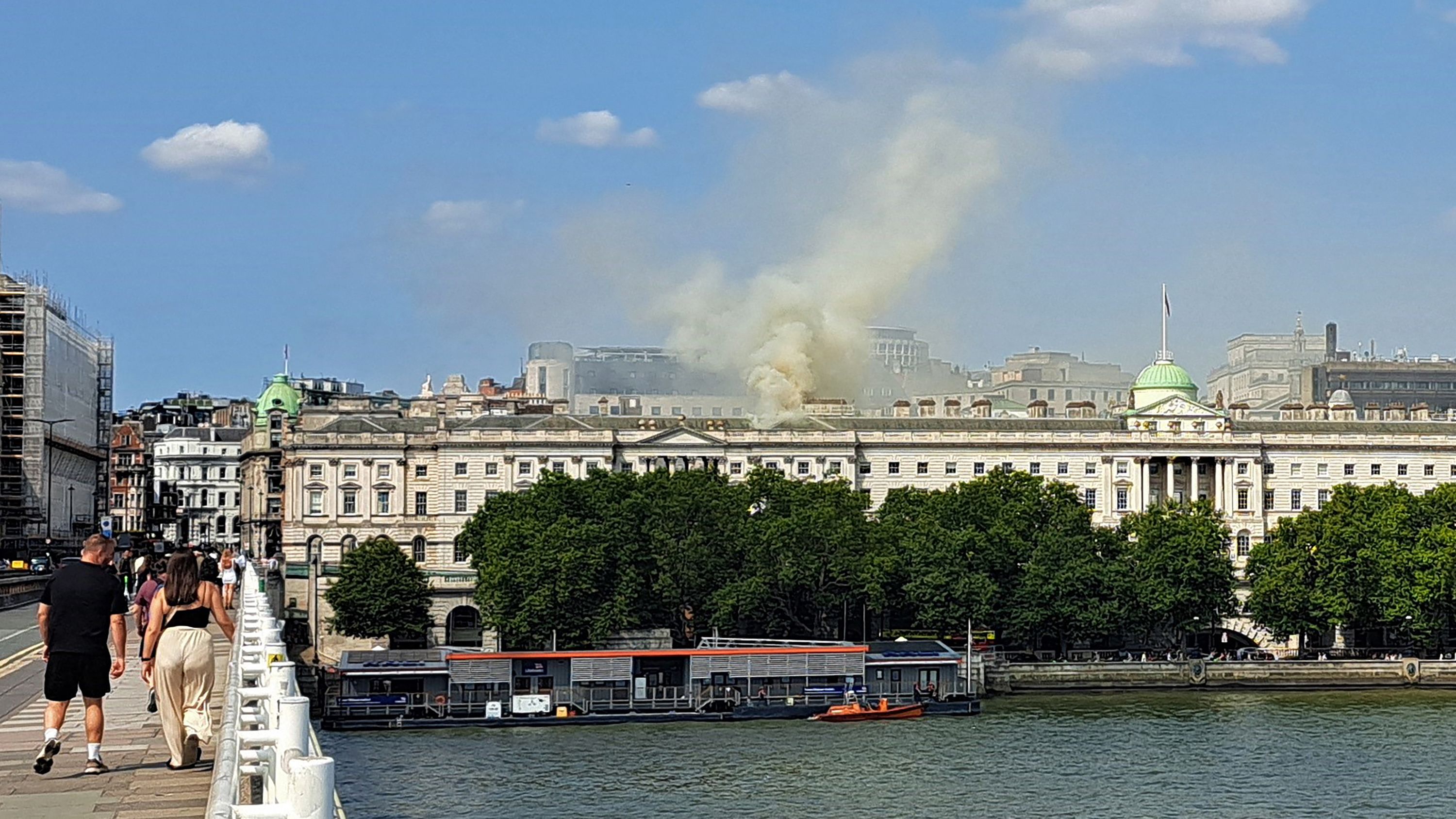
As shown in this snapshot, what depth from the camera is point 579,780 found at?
197ft

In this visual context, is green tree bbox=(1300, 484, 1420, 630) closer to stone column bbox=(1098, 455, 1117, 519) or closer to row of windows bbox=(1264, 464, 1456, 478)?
stone column bbox=(1098, 455, 1117, 519)

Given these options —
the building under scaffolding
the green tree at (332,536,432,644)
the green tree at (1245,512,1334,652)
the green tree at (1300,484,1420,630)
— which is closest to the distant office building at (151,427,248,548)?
the building under scaffolding

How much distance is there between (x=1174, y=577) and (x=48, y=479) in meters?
65.8

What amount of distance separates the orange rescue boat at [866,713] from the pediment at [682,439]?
43217 millimetres

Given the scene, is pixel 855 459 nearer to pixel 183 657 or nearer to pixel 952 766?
pixel 952 766

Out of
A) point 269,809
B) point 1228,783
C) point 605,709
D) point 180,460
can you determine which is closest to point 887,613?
point 605,709

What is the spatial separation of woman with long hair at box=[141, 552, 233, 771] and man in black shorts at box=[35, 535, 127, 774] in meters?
0.45

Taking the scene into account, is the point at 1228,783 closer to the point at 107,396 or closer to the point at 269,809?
the point at 269,809

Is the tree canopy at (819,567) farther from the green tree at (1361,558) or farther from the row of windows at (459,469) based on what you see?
the row of windows at (459,469)

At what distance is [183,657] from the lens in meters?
17.0

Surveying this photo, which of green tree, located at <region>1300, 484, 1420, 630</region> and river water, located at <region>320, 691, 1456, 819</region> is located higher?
green tree, located at <region>1300, 484, 1420, 630</region>

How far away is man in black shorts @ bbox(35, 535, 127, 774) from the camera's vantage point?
662 inches

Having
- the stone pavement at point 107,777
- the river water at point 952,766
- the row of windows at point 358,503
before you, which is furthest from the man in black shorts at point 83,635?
the row of windows at point 358,503

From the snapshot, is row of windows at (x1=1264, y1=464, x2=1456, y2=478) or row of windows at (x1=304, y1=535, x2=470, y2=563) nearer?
row of windows at (x1=304, y1=535, x2=470, y2=563)
